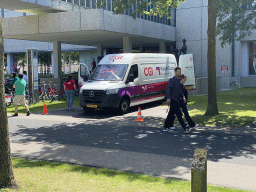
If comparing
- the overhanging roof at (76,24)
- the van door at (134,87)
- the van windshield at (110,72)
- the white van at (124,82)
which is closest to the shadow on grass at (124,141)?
the white van at (124,82)

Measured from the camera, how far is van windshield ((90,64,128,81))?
14.9 meters

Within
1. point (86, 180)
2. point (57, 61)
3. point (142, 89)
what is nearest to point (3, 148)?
point (86, 180)

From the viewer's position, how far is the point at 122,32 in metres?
21.1

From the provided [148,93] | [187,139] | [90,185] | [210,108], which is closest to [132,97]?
[148,93]

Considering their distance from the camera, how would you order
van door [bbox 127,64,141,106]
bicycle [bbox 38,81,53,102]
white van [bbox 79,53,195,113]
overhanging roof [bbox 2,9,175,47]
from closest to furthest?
1. white van [bbox 79,53,195,113]
2. van door [bbox 127,64,141,106]
3. overhanging roof [bbox 2,9,175,47]
4. bicycle [bbox 38,81,53,102]

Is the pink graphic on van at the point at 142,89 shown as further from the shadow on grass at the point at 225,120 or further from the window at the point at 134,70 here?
the shadow on grass at the point at 225,120

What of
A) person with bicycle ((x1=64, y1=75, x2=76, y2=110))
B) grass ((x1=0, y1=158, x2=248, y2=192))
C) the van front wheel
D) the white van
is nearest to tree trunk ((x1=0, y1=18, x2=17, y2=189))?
A: grass ((x1=0, y1=158, x2=248, y2=192))

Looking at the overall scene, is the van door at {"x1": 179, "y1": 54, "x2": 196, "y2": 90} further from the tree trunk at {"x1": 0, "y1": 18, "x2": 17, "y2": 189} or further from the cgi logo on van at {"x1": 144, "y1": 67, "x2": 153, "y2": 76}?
the tree trunk at {"x1": 0, "y1": 18, "x2": 17, "y2": 189}

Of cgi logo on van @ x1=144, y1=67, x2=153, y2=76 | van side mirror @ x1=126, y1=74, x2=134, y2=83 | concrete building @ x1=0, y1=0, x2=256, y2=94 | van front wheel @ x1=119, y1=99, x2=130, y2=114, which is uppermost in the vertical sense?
concrete building @ x1=0, y1=0, x2=256, y2=94

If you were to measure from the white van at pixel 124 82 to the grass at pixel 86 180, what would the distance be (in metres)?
7.84

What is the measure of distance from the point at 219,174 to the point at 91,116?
28.4ft

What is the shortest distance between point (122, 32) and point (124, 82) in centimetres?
727

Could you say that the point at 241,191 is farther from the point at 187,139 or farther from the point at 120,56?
the point at 120,56

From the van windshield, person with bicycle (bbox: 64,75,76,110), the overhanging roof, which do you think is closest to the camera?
the van windshield
